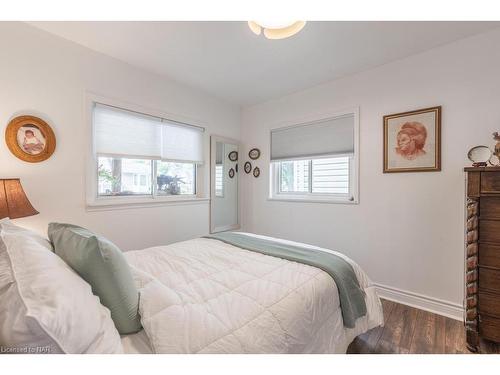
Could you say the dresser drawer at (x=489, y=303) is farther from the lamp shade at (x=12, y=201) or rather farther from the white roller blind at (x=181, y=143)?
the lamp shade at (x=12, y=201)

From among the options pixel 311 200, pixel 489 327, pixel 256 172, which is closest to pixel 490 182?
pixel 489 327

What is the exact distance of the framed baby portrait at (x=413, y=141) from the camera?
2.14 metres

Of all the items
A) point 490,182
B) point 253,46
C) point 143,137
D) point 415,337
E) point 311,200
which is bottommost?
point 415,337

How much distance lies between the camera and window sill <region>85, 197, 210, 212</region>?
88.3 inches

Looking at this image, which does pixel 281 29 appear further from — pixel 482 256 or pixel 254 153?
pixel 254 153

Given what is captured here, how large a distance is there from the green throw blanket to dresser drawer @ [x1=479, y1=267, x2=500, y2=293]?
894 millimetres

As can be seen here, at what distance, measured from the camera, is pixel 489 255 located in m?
1.58

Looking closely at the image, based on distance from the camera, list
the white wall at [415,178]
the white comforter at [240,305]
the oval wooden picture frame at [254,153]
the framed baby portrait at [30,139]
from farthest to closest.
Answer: the oval wooden picture frame at [254,153] → the white wall at [415,178] → the framed baby portrait at [30,139] → the white comforter at [240,305]

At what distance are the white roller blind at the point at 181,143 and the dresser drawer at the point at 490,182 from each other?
2848 millimetres

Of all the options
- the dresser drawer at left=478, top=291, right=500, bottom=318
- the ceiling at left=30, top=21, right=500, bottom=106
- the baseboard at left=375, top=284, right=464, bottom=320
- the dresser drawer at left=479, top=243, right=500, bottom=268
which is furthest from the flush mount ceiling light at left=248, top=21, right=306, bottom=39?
the baseboard at left=375, top=284, right=464, bottom=320

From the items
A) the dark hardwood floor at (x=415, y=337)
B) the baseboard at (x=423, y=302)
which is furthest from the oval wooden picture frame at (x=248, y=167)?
the dark hardwood floor at (x=415, y=337)

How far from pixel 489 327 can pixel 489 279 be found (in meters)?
0.33
